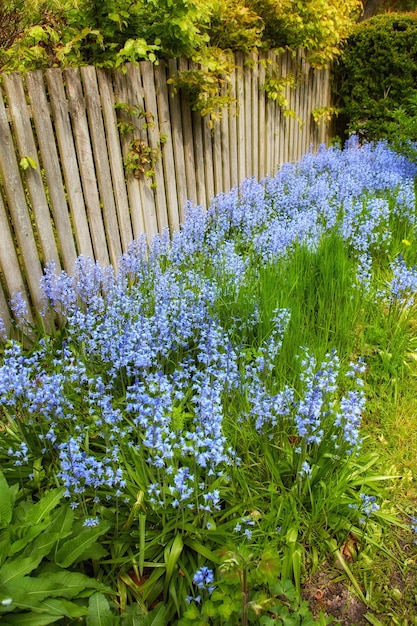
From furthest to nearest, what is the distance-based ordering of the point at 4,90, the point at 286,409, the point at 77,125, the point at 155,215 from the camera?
the point at 155,215, the point at 77,125, the point at 4,90, the point at 286,409

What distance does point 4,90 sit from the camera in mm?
3184

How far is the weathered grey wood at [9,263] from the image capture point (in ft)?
11.0

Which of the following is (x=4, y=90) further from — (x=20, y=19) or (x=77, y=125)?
(x=20, y=19)

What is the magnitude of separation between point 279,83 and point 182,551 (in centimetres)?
589

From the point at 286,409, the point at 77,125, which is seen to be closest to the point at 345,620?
the point at 286,409

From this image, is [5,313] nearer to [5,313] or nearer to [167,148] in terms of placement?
[5,313]

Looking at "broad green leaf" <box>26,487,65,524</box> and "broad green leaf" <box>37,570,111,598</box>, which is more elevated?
"broad green leaf" <box>26,487,65,524</box>

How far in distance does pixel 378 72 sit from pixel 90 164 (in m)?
6.91

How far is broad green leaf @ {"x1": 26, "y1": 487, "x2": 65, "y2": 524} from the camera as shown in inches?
77.1

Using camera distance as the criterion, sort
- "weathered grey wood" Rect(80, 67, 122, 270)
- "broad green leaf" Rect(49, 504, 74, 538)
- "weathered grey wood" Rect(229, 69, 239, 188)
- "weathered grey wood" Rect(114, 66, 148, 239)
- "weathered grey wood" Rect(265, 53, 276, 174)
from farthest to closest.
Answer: "weathered grey wood" Rect(265, 53, 276, 174) < "weathered grey wood" Rect(229, 69, 239, 188) < "weathered grey wood" Rect(114, 66, 148, 239) < "weathered grey wood" Rect(80, 67, 122, 270) < "broad green leaf" Rect(49, 504, 74, 538)

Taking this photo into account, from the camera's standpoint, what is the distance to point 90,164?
3.85 metres

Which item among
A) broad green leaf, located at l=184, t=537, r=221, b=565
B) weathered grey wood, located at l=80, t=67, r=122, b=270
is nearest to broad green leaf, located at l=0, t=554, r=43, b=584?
broad green leaf, located at l=184, t=537, r=221, b=565

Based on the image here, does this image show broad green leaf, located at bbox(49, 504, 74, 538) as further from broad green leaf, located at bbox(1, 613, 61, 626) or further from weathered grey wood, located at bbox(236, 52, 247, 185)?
weathered grey wood, located at bbox(236, 52, 247, 185)

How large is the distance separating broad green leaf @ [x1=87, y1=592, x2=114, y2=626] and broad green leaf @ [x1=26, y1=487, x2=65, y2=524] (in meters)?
0.39
